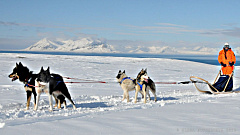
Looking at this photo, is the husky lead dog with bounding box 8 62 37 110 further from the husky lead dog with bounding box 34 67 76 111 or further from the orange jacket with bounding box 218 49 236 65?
the orange jacket with bounding box 218 49 236 65

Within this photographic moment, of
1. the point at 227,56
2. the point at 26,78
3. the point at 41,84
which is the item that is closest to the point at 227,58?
the point at 227,56

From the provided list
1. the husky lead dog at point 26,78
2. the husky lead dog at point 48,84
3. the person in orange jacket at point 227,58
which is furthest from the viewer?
the person in orange jacket at point 227,58

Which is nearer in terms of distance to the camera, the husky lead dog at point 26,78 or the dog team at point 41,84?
the dog team at point 41,84

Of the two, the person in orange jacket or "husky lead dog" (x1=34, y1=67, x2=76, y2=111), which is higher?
the person in orange jacket

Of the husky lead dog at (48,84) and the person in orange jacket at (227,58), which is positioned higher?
the person in orange jacket at (227,58)

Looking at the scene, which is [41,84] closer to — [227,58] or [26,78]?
[26,78]

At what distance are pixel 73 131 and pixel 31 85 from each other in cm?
272

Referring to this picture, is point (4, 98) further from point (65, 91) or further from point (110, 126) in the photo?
point (110, 126)

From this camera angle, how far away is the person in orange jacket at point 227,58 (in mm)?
8992

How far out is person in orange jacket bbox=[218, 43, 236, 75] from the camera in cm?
899

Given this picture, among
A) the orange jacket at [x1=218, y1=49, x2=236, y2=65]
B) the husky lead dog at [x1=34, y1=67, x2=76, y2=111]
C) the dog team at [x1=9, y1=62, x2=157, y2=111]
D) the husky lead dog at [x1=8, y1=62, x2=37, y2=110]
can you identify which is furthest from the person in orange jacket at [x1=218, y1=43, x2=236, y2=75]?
the husky lead dog at [x1=8, y1=62, x2=37, y2=110]

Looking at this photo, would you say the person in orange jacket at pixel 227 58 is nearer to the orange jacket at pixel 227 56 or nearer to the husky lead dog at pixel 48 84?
the orange jacket at pixel 227 56

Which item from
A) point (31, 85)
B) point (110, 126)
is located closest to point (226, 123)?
point (110, 126)

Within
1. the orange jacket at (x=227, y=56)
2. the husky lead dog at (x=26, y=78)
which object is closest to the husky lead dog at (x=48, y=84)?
the husky lead dog at (x=26, y=78)
